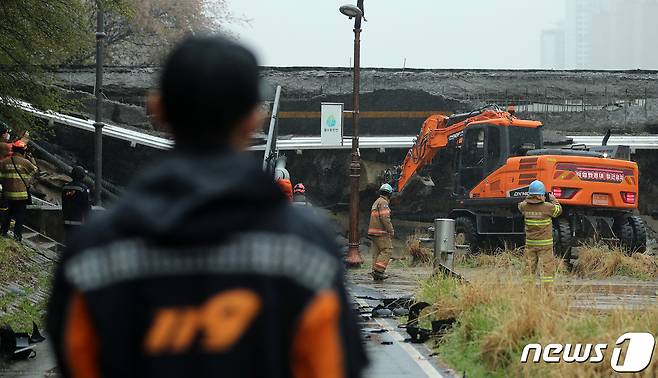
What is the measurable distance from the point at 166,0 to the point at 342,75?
18.0 metres

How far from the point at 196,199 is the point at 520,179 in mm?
23525

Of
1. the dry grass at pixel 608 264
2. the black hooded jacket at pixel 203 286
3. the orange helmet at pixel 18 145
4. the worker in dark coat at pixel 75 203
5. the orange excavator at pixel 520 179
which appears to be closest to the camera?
the black hooded jacket at pixel 203 286

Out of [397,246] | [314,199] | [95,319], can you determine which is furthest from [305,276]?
[314,199]

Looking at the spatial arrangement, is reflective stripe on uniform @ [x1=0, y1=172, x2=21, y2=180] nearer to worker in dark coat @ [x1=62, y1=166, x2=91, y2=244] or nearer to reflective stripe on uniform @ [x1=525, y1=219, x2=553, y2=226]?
worker in dark coat @ [x1=62, y1=166, x2=91, y2=244]

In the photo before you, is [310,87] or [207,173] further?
[310,87]

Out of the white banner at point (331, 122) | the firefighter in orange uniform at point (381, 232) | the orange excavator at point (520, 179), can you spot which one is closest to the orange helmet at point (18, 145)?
the firefighter in orange uniform at point (381, 232)

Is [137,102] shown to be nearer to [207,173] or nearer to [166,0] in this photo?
[166,0]

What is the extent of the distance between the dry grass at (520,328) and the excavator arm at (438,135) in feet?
54.4

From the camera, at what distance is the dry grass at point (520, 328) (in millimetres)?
9070

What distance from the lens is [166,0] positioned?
5444cm

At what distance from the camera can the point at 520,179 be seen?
25.8 meters
